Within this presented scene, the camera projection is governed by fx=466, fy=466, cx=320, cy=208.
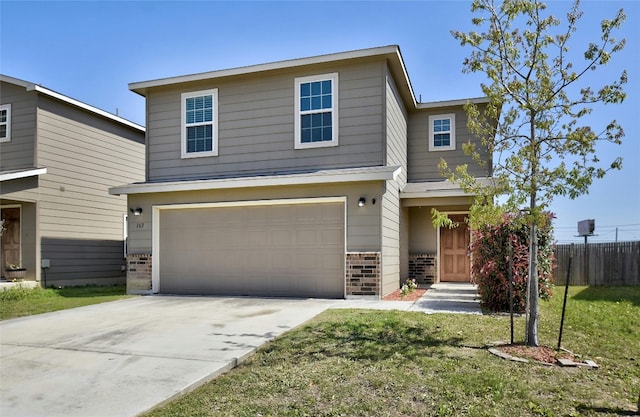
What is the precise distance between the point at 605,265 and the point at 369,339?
11.4m

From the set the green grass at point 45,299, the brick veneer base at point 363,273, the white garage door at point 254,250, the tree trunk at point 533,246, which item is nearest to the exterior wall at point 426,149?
the white garage door at point 254,250

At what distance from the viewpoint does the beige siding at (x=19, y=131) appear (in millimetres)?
13656

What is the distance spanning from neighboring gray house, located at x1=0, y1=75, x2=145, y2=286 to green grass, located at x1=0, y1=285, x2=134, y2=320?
1295 millimetres

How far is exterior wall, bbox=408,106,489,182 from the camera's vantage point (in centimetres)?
1430

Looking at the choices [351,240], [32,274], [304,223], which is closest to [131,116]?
[32,274]

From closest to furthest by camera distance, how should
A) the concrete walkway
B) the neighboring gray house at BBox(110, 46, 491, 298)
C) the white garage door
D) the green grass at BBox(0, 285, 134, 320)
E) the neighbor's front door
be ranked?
the concrete walkway → the green grass at BBox(0, 285, 134, 320) → the neighboring gray house at BBox(110, 46, 491, 298) → the white garage door → the neighbor's front door

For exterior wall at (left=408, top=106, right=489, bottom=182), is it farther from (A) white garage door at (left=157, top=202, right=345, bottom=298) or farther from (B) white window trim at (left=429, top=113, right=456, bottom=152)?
(A) white garage door at (left=157, top=202, right=345, bottom=298)

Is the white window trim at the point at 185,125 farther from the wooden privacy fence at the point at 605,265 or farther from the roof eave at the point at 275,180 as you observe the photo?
the wooden privacy fence at the point at 605,265

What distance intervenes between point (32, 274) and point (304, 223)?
27.9ft

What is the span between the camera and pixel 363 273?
399 inches

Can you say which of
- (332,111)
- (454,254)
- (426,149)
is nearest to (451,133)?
(426,149)

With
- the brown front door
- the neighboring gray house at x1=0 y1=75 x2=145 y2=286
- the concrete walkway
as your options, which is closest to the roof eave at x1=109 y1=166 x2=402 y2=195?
the concrete walkway

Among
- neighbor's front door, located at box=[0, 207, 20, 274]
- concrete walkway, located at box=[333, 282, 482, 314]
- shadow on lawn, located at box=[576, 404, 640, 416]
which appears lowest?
concrete walkway, located at box=[333, 282, 482, 314]

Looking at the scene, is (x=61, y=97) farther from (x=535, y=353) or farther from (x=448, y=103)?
(x=535, y=353)
